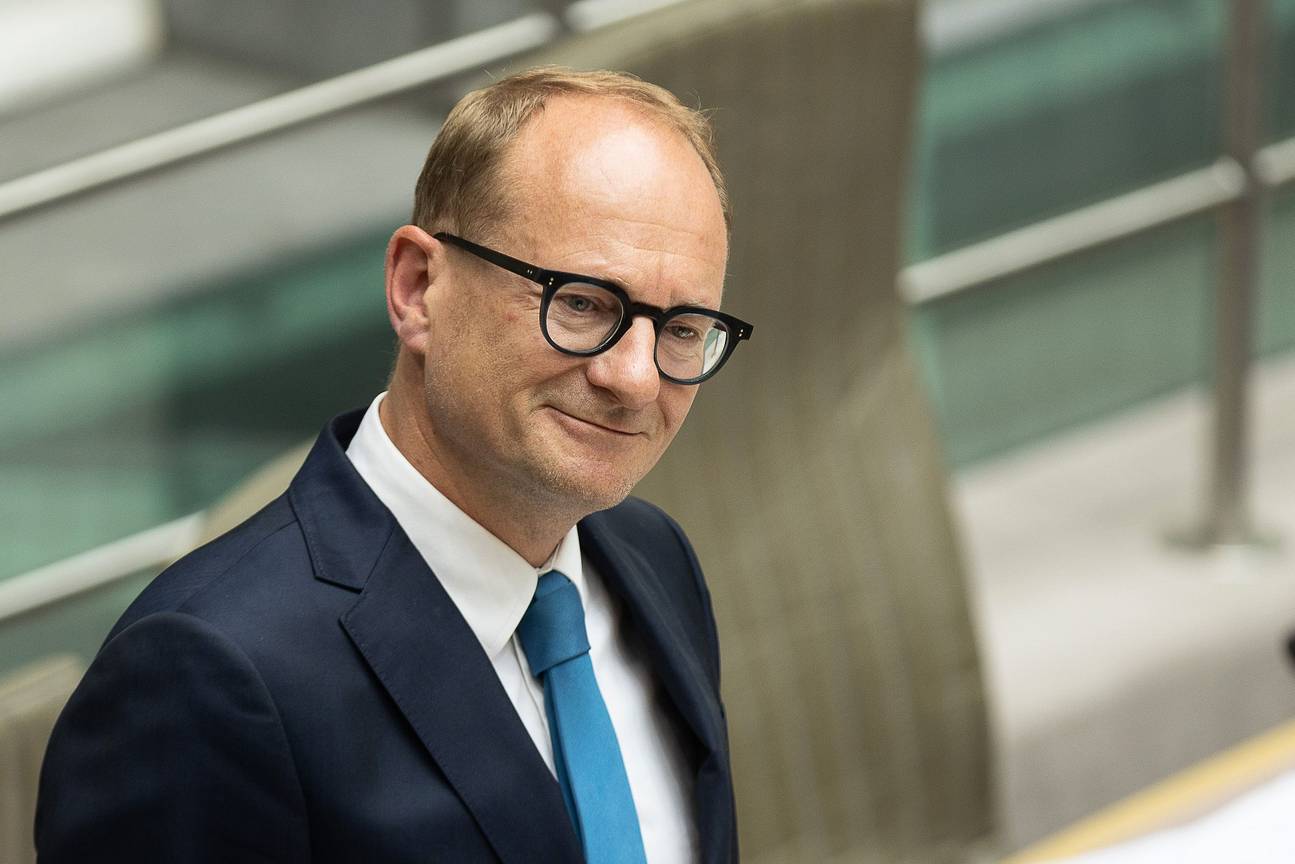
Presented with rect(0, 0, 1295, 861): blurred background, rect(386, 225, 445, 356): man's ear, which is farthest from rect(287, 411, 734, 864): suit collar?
rect(0, 0, 1295, 861): blurred background

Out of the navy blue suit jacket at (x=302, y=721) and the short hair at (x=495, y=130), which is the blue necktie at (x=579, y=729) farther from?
the short hair at (x=495, y=130)

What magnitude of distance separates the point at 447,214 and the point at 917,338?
2892 mm

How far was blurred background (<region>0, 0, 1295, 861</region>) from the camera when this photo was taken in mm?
2693

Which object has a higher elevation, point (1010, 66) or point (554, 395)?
point (554, 395)

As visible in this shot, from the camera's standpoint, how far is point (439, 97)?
2992 millimetres

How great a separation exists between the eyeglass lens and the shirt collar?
17cm

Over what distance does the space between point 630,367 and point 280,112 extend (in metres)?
1.84

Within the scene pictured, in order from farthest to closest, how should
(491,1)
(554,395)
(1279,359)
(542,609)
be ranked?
→ 1. (1279,359)
2. (491,1)
3. (542,609)
4. (554,395)

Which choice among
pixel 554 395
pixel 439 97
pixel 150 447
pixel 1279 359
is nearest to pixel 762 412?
pixel 439 97

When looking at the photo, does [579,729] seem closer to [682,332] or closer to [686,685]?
[686,685]

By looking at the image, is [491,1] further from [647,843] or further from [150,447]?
[647,843]

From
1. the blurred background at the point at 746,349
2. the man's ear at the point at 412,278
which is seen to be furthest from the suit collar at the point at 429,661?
the blurred background at the point at 746,349

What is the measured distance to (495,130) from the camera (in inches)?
46.7

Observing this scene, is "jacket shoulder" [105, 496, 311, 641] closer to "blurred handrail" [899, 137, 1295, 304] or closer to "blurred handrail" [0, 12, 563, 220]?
"blurred handrail" [0, 12, 563, 220]
